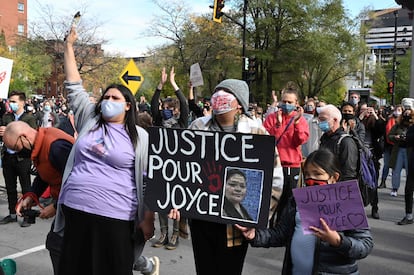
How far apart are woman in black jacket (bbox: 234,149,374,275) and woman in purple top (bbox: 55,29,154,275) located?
81cm

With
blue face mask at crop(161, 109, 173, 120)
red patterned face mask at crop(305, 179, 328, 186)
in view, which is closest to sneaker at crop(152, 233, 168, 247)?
blue face mask at crop(161, 109, 173, 120)

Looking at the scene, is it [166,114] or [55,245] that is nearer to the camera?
[55,245]

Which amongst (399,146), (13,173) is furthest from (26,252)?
(399,146)

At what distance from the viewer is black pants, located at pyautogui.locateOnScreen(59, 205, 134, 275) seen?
289 cm

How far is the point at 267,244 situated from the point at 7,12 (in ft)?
250

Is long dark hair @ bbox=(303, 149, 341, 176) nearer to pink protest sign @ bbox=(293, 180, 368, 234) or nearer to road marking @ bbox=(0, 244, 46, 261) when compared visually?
pink protest sign @ bbox=(293, 180, 368, 234)

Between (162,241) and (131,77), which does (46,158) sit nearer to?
(162,241)

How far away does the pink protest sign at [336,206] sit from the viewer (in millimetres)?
2307

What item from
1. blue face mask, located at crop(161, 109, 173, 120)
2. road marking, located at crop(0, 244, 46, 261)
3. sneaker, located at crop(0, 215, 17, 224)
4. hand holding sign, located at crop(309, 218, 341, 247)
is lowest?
road marking, located at crop(0, 244, 46, 261)

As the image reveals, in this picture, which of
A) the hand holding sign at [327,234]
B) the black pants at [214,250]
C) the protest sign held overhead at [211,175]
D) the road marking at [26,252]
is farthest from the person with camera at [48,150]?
the road marking at [26,252]

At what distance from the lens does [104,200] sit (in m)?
2.87

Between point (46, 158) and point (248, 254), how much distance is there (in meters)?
3.07

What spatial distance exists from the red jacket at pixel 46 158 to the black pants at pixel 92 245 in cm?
36

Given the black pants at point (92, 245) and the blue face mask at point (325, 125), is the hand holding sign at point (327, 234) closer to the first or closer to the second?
the black pants at point (92, 245)
